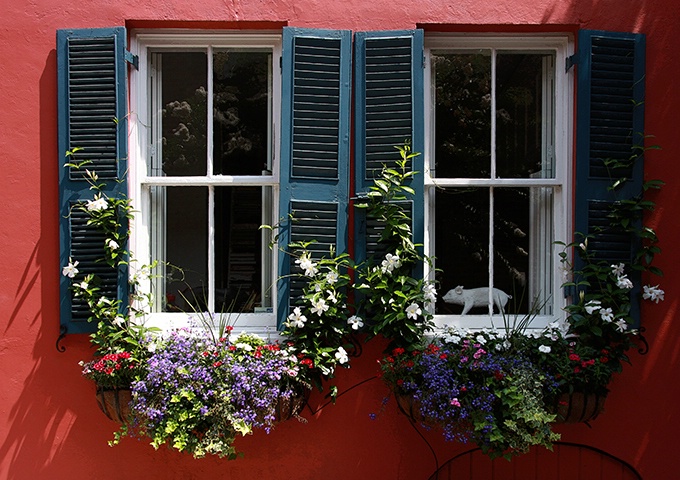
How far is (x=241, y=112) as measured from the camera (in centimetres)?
380

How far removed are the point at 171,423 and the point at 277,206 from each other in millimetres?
1256

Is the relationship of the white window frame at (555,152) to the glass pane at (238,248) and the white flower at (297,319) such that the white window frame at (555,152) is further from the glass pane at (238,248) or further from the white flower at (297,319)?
the glass pane at (238,248)

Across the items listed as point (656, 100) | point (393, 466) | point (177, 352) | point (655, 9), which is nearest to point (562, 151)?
point (656, 100)

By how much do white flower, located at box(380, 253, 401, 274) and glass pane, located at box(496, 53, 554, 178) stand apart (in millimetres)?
839

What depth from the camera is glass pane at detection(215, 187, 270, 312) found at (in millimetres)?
3795

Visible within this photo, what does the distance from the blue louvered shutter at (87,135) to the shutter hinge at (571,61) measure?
7.78ft

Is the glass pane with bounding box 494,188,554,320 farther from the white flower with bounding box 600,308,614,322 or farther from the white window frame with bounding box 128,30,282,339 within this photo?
the white window frame with bounding box 128,30,282,339

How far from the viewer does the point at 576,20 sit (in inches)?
144

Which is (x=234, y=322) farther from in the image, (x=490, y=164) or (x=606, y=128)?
(x=606, y=128)

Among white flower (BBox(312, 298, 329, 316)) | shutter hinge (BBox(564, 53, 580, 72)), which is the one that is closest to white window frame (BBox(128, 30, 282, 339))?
white flower (BBox(312, 298, 329, 316))

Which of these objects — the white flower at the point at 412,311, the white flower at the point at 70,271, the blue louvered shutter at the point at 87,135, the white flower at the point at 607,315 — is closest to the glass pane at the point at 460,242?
the white flower at the point at 412,311

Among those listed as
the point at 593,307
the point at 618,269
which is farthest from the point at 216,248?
the point at 618,269

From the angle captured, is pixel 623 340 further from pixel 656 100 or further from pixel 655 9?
pixel 655 9

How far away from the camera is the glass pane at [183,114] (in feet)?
12.5
